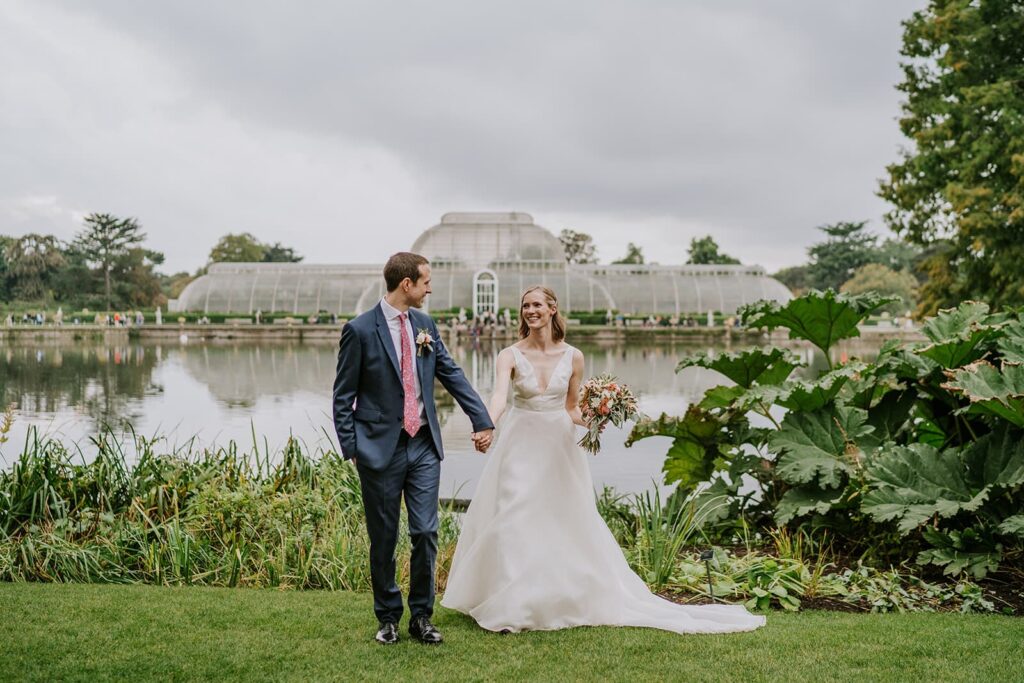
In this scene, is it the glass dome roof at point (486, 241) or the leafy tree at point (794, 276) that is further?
the leafy tree at point (794, 276)

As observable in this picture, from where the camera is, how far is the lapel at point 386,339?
3.83 meters

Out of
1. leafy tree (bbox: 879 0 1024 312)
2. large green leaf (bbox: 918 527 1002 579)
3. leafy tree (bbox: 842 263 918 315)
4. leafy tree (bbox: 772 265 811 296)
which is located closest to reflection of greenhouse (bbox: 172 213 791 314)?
leafy tree (bbox: 842 263 918 315)

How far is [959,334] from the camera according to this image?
5270 millimetres

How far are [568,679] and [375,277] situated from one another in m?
51.4

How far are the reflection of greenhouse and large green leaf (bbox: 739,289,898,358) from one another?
141ft

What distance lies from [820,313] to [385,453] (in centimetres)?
356

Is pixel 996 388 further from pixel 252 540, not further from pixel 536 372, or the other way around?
pixel 252 540

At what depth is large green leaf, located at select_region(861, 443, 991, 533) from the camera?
4508mm

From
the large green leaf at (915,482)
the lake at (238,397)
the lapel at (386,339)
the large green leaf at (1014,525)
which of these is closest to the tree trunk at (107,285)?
the lake at (238,397)

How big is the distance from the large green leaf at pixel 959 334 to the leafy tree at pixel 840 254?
66250mm

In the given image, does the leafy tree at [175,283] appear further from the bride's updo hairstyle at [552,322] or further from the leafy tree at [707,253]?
the bride's updo hairstyle at [552,322]

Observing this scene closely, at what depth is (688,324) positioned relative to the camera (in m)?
46.6

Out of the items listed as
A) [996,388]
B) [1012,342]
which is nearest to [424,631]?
[996,388]

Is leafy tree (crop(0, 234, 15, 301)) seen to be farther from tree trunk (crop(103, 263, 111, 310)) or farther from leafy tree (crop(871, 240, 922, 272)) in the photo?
leafy tree (crop(871, 240, 922, 272))
